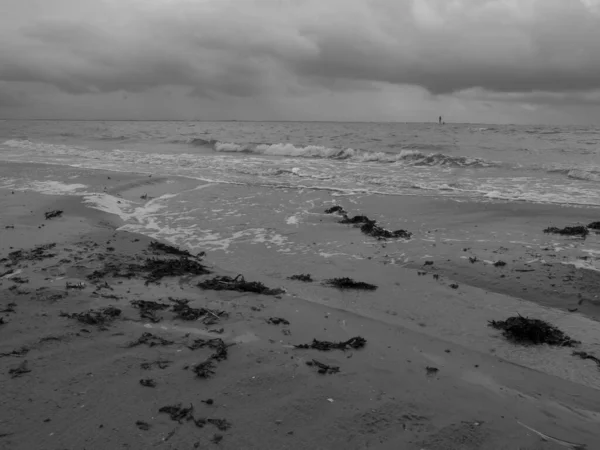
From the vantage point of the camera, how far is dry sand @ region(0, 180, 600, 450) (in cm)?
314

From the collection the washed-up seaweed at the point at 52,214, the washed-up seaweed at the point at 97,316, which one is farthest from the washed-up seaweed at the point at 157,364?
the washed-up seaweed at the point at 52,214

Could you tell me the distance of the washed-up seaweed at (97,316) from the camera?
4.77 m

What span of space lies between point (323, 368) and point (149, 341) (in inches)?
73.3

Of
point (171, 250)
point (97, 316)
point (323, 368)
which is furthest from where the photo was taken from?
point (171, 250)

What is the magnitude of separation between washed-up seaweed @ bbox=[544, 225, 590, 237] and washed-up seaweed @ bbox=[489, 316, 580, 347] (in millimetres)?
4860

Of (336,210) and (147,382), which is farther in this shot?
(336,210)

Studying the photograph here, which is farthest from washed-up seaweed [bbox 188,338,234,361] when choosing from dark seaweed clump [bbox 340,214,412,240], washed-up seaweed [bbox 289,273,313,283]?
dark seaweed clump [bbox 340,214,412,240]

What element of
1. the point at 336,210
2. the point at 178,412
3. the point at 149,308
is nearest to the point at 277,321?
the point at 149,308

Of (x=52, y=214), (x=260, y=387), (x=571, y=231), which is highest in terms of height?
(x=571, y=231)

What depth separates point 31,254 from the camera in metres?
7.20

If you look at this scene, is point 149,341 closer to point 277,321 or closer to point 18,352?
point 18,352

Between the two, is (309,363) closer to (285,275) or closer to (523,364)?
(523,364)

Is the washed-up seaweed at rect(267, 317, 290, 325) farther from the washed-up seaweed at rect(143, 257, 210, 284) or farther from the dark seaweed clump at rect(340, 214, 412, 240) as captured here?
the dark seaweed clump at rect(340, 214, 412, 240)

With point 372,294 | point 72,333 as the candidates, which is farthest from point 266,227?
point 72,333
